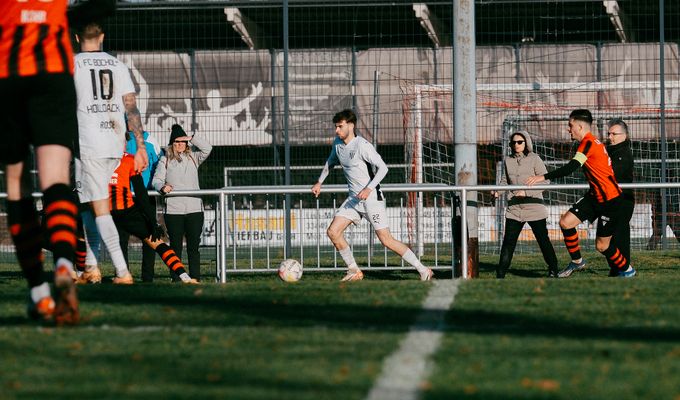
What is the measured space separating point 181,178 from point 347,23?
6.65 metres

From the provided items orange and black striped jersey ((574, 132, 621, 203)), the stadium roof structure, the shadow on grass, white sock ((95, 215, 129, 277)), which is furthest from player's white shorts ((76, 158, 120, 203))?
the stadium roof structure

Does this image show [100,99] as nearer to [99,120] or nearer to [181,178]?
[99,120]

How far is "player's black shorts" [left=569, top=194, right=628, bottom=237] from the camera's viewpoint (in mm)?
11000

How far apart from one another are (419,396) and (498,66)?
15984mm

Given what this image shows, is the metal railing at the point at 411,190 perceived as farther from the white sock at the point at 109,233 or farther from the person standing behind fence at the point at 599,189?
the white sock at the point at 109,233

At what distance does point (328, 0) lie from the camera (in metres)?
17.1

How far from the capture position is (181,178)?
11797 millimetres

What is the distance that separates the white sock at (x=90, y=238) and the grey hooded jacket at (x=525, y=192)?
4933 millimetres

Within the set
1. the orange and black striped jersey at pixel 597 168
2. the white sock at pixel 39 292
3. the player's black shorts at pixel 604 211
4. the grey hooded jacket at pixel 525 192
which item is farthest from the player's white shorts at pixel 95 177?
the grey hooded jacket at pixel 525 192

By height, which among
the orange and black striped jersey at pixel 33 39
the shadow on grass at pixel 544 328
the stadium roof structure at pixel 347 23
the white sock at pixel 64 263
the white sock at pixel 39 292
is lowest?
the shadow on grass at pixel 544 328

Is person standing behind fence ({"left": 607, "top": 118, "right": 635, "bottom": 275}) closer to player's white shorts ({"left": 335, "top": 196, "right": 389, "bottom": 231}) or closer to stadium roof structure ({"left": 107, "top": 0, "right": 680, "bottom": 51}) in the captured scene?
player's white shorts ({"left": 335, "top": 196, "right": 389, "bottom": 231})

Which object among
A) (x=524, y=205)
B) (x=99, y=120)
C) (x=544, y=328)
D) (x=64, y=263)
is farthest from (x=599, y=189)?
(x=64, y=263)

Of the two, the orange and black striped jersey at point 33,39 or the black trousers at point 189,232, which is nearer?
the orange and black striped jersey at point 33,39

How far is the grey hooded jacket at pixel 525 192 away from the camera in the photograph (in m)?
12.4
